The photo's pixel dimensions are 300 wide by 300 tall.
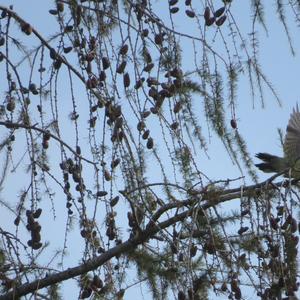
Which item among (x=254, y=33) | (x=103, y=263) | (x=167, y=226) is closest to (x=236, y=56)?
(x=254, y=33)

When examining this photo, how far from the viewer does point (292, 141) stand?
17.5 ft

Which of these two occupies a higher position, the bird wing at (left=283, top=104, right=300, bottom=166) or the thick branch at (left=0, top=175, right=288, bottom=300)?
the bird wing at (left=283, top=104, right=300, bottom=166)

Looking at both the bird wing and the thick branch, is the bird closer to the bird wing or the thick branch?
the bird wing

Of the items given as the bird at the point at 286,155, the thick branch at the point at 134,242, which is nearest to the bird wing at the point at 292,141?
the bird at the point at 286,155

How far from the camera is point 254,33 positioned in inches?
107

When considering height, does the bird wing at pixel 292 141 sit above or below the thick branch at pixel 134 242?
above

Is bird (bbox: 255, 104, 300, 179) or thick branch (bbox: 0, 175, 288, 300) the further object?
bird (bbox: 255, 104, 300, 179)

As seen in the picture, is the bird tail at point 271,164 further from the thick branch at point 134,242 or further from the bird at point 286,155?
the thick branch at point 134,242

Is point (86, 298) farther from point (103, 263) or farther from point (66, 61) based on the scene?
point (66, 61)

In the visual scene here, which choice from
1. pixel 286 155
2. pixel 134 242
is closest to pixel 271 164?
pixel 286 155

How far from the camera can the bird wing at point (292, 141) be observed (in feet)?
17.3

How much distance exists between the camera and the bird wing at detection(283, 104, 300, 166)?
5262mm

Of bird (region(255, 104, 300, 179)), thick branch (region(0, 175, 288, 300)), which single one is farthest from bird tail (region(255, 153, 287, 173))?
thick branch (region(0, 175, 288, 300))

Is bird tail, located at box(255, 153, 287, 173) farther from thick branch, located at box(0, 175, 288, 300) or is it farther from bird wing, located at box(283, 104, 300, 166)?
thick branch, located at box(0, 175, 288, 300)
